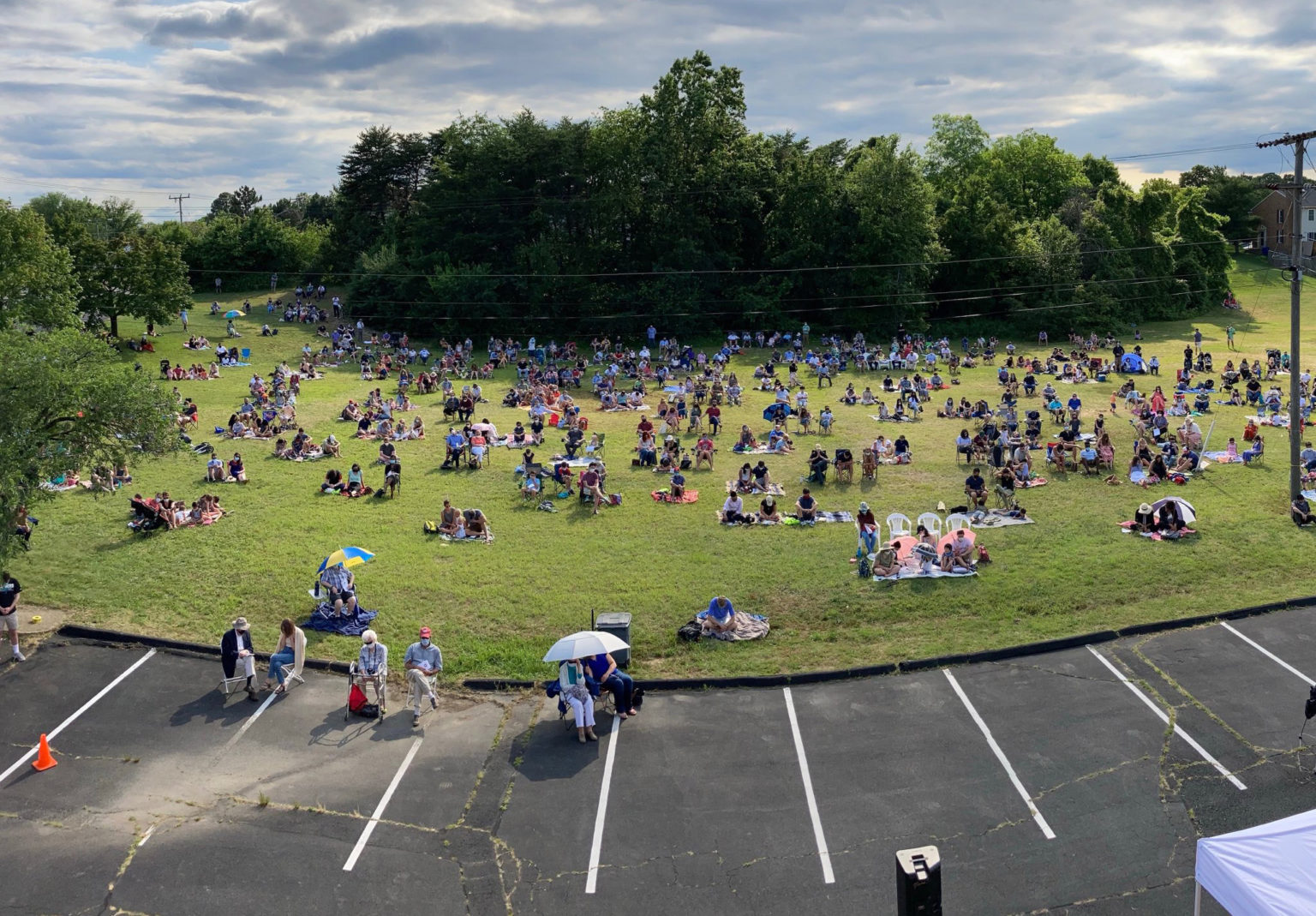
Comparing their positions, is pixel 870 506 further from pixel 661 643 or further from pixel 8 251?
pixel 8 251

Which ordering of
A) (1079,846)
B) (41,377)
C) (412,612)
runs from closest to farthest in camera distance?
(1079,846)
(41,377)
(412,612)

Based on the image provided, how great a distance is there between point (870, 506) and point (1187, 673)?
921 cm

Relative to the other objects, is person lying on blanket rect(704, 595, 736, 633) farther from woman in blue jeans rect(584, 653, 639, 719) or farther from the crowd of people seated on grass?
the crowd of people seated on grass

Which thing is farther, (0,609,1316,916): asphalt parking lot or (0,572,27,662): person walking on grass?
(0,572,27,662): person walking on grass

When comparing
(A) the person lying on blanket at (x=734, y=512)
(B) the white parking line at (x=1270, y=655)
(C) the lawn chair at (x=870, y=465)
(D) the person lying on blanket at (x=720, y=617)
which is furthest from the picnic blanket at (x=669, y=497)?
(B) the white parking line at (x=1270, y=655)

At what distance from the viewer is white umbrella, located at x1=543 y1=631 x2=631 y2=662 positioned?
13116mm

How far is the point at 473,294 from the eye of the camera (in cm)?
5206

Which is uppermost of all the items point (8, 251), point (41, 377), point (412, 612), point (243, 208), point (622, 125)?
point (243, 208)

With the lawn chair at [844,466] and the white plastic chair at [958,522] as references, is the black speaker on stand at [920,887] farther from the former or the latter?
the lawn chair at [844,466]

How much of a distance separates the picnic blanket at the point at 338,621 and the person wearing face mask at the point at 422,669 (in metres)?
2.13

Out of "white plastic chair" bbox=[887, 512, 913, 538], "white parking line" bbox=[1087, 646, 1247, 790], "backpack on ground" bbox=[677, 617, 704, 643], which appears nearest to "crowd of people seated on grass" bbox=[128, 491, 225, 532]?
"backpack on ground" bbox=[677, 617, 704, 643]

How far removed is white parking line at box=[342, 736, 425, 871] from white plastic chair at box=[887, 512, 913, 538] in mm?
11148

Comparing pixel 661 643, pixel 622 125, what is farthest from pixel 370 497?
pixel 622 125

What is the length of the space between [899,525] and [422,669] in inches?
419
